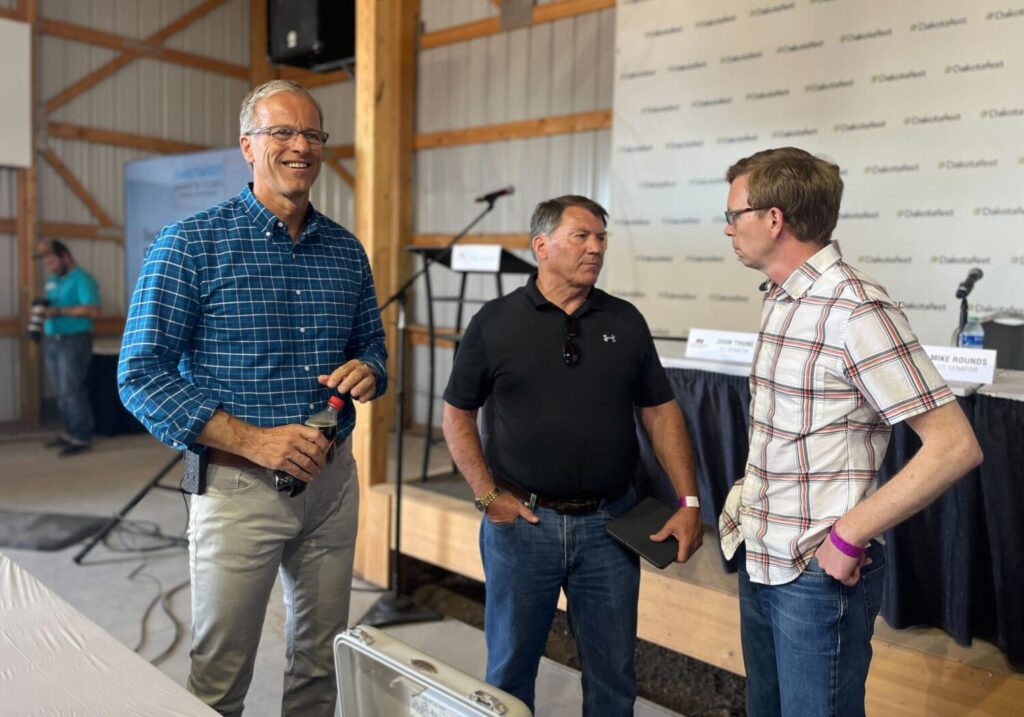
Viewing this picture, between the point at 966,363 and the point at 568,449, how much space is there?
1.18 metres

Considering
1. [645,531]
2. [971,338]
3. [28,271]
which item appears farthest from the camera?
[28,271]

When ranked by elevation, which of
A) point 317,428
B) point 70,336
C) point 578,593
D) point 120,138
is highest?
point 120,138

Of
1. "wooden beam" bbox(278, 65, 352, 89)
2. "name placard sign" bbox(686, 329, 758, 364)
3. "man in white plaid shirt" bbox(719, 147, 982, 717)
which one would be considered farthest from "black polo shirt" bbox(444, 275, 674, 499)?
"wooden beam" bbox(278, 65, 352, 89)

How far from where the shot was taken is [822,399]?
1.20 metres

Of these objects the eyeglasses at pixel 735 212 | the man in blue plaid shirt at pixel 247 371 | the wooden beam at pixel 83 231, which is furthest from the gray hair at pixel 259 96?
the wooden beam at pixel 83 231

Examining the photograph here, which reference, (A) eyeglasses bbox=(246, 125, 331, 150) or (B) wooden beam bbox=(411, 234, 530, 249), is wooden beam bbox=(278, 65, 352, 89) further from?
(A) eyeglasses bbox=(246, 125, 331, 150)

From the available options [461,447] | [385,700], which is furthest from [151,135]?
[385,700]

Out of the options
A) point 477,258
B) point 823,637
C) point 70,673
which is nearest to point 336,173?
point 477,258

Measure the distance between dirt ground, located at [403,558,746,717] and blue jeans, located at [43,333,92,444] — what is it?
3.95 meters

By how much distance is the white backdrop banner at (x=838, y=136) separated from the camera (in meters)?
3.42

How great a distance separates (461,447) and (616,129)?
3.49m

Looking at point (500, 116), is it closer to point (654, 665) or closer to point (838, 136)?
point (838, 136)

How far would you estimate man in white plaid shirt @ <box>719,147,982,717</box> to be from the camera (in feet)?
3.72

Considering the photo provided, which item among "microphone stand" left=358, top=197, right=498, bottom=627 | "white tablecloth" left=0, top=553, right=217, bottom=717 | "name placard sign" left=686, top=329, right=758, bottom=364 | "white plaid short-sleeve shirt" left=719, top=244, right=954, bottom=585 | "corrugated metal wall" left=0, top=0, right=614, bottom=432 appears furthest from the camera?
"corrugated metal wall" left=0, top=0, right=614, bottom=432
